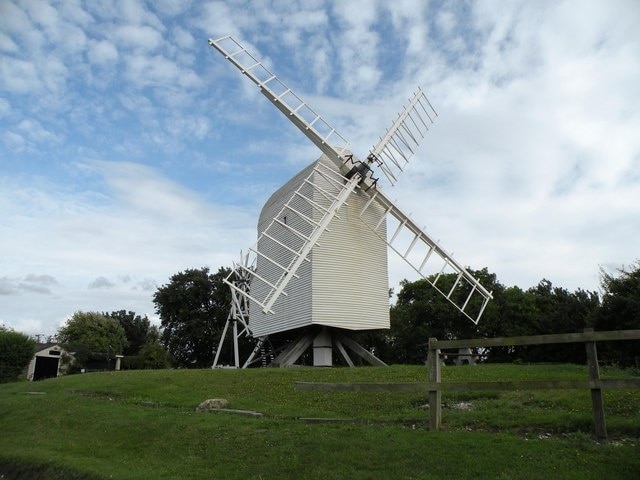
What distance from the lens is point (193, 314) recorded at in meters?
55.4

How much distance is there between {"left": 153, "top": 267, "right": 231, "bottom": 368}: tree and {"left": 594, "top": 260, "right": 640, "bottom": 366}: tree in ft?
122

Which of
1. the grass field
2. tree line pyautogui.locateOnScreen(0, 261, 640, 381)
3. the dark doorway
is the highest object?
tree line pyautogui.locateOnScreen(0, 261, 640, 381)

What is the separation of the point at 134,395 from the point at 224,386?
307 cm

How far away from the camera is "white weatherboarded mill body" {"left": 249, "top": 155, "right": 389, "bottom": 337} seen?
26.6 m

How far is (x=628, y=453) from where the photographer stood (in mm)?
7559

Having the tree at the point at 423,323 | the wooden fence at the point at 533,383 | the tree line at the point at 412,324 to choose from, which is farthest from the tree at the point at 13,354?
the wooden fence at the point at 533,383

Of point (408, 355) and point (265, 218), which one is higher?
point (265, 218)

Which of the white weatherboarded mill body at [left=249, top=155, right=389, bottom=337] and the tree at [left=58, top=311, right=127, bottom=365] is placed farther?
the tree at [left=58, top=311, right=127, bottom=365]

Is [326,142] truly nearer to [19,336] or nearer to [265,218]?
[265,218]

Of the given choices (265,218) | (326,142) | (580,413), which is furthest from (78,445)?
(265,218)

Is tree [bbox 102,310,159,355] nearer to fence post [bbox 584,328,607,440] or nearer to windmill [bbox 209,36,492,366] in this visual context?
windmill [bbox 209,36,492,366]

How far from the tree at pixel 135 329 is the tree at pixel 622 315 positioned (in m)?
65.4

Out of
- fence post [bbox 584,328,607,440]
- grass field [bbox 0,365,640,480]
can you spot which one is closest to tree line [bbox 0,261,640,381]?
grass field [bbox 0,365,640,480]

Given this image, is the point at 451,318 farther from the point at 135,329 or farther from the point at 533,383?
the point at 135,329
